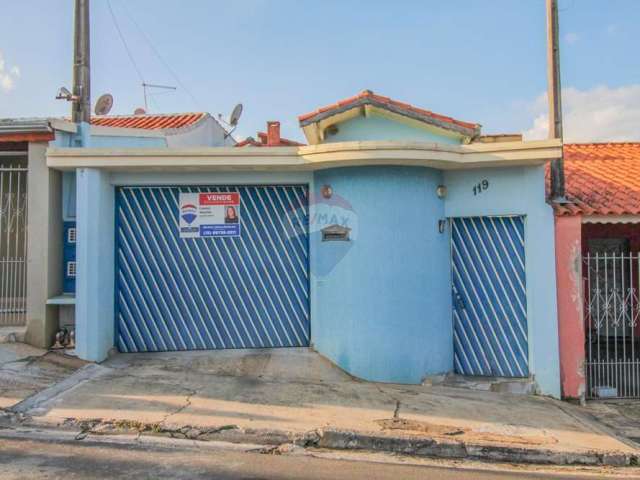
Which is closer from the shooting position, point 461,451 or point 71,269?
A: point 461,451

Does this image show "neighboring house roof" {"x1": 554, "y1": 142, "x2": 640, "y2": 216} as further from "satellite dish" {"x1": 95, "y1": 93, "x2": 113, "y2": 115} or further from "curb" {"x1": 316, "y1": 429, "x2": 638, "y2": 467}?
"satellite dish" {"x1": 95, "y1": 93, "x2": 113, "y2": 115}

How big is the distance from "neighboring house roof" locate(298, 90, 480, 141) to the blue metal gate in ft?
5.16

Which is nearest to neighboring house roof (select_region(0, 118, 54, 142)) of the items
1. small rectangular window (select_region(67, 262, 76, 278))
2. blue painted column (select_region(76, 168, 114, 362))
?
blue painted column (select_region(76, 168, 114, 362))

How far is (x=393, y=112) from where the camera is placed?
29.9 ft

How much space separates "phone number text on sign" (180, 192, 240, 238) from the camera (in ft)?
28.9

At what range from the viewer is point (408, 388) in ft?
25.9

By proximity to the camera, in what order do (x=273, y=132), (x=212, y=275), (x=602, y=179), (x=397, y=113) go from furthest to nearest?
1. (x=273, y=132)
2. (x=602, y=179)
3. (x=397, y=113)
4. (x=212, y=275)

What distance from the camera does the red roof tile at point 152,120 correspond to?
14094 millimetres

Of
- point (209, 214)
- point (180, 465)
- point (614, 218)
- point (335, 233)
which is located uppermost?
point (209, 214)

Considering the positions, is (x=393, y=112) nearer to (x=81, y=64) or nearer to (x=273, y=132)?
(x=273, y=132)

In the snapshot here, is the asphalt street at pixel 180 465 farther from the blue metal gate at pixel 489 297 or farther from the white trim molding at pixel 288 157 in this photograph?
the white trim molding at pixel 288 157

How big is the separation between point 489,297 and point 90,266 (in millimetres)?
6137

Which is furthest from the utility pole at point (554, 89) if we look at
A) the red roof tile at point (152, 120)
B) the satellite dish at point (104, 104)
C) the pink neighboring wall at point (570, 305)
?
the satellite dish at point (104, 104)

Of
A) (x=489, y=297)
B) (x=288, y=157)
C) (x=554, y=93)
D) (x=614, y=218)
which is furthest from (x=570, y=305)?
(x=288, y=157)
